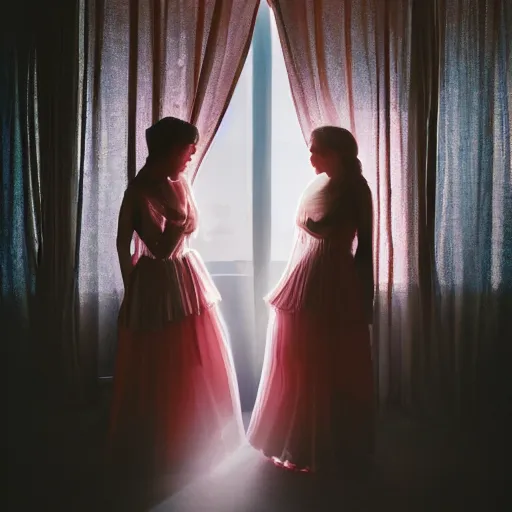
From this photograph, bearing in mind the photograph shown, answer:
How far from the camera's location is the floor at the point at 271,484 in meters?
1.44

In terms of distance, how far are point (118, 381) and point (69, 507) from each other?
411 millimetres

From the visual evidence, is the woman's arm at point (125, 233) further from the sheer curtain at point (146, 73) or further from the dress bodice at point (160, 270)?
the sheer curtain at point (146, 73)

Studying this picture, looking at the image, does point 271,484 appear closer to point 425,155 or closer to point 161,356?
point 161,356

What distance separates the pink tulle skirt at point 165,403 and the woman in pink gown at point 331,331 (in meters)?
0.28

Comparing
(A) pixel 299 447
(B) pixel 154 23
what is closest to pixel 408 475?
(A) pixel 299 447

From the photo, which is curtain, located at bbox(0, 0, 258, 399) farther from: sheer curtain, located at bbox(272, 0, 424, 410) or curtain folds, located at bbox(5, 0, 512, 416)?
sheer curtain, located at bbox(272, 0, 424, 410)

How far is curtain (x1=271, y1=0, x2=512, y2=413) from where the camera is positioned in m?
1.95

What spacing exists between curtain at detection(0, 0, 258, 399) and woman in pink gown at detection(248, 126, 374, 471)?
606 millimetres

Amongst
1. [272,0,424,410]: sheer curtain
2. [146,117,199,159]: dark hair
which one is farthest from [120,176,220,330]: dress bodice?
[272,0,424,410]: sheer curtain

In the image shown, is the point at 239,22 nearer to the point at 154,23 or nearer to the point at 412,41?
the point at 154,23

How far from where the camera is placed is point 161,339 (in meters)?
1.57

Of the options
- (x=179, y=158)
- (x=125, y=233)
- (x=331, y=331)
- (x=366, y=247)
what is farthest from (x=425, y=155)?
(x=125, y=233)

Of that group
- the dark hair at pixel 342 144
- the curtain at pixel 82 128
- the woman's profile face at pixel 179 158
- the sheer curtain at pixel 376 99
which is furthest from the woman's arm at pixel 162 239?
the sheer curtain at pixel 376 99

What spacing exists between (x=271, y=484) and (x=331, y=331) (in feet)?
1.91
